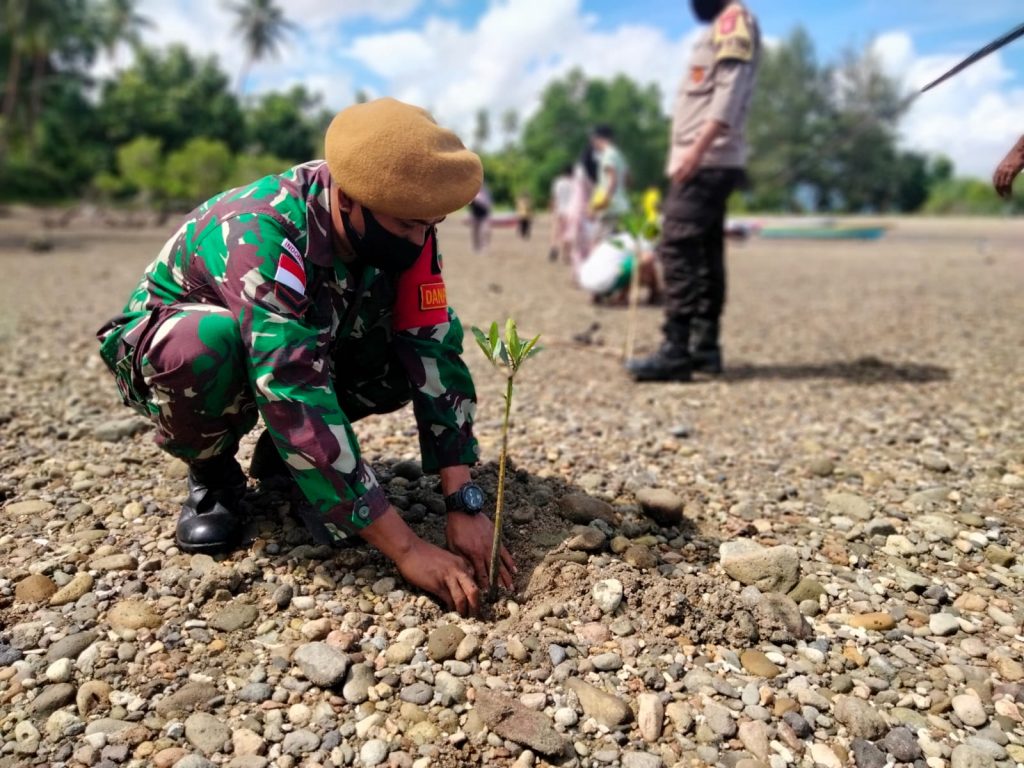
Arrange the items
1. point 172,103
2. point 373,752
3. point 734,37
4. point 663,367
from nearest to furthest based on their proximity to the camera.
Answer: point 373,752
point 734,37
point 663,367
point 172,103

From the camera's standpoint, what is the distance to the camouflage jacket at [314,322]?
1.91 metres

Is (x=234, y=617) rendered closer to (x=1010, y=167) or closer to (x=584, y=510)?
(x=584, y=510)

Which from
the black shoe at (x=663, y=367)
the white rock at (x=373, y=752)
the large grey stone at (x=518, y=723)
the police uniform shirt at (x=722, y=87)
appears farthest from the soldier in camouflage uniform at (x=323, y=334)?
the police uniform shirt at (x=722, y=87)

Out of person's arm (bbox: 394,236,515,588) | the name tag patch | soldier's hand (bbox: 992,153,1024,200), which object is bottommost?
person's arm (bbox: 394,236,515,588)

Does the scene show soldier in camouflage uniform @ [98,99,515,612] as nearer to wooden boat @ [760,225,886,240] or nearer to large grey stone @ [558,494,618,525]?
large grey stone @ [558,494,618,525]

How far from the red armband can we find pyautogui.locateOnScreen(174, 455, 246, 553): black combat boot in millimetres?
700

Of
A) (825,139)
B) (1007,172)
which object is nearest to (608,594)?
(1007,172)

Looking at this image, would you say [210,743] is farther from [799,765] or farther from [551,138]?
[551,138]

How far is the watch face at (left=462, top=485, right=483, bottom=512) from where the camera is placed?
2.25 m

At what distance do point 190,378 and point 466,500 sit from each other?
→ 0.80m

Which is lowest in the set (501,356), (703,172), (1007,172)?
(501,356)

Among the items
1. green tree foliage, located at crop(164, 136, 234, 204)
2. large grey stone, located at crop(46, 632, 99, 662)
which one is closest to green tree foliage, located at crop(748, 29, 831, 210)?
green tree foliage, located at crop(164, 136, 234, 204)

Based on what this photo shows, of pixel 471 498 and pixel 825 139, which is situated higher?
pixel 825 139

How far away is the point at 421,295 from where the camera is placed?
227cm
